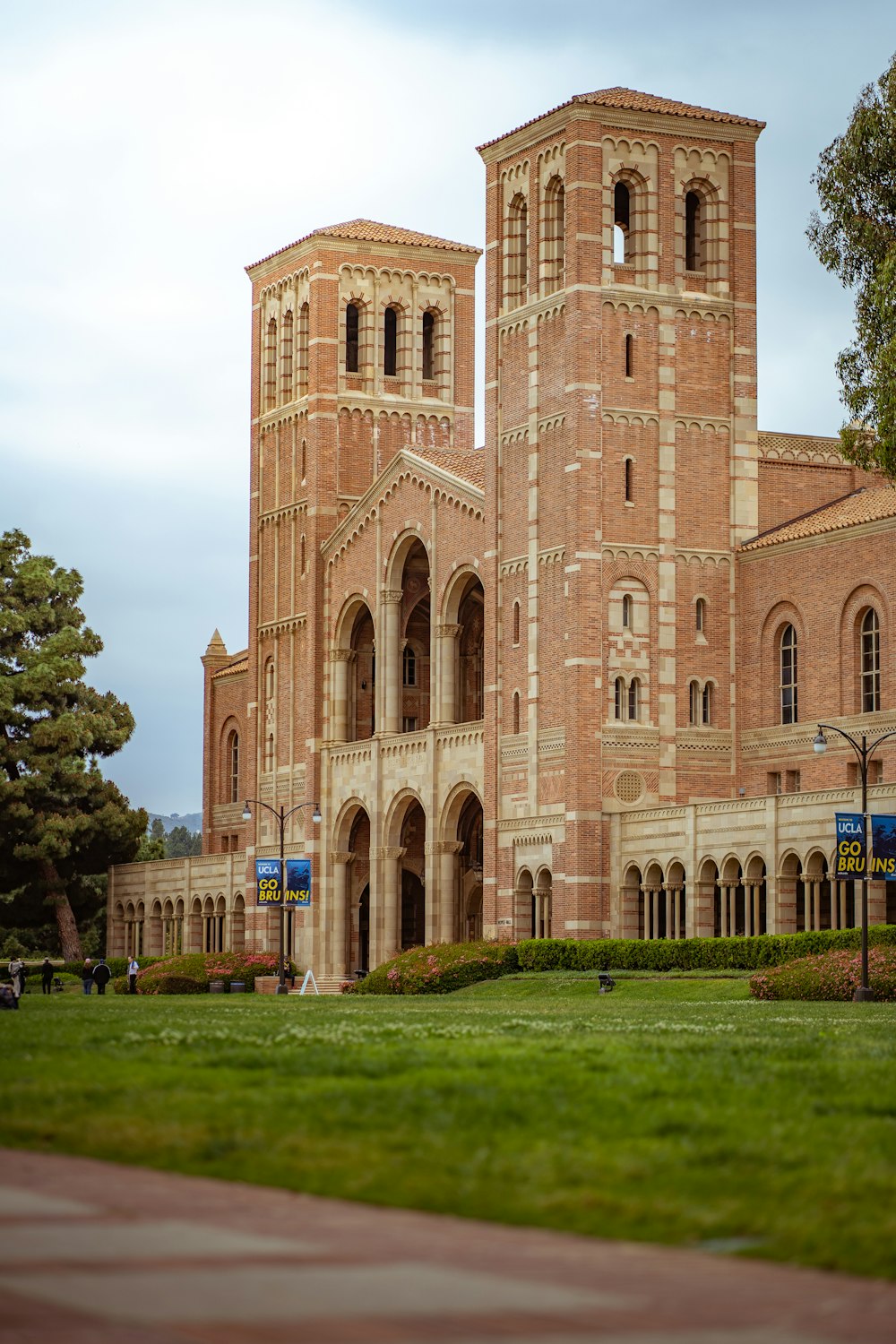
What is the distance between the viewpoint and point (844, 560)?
63.2 meters

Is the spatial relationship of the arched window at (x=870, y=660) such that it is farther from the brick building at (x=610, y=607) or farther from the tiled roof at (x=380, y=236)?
the tiled roof at (x=380, y=236)

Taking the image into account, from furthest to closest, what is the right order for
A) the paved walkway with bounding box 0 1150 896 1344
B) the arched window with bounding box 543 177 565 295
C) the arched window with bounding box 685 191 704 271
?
the arched window with bounding box 685 191 704 271 < the arched window with bounding box 543 177 565 295 < the paved walkway with bounding box 0 1150 896 1344

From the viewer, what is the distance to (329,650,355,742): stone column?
83.6 meters

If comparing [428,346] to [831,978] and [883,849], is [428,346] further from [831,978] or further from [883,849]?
[831,978]

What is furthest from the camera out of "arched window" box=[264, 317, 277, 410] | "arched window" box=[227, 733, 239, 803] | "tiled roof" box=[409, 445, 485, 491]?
"arched window" box=[227, 733, 239, 803]

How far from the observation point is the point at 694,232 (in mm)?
70812

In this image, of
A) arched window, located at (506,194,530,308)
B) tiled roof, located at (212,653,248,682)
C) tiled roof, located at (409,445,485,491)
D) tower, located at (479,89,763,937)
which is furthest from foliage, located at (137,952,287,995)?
arched window, located at (506,194,530,308)

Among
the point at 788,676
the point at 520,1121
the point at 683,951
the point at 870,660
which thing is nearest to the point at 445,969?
the point at 683,951

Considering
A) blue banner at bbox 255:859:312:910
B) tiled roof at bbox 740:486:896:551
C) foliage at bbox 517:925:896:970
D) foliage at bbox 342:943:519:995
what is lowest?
foliage at bbox 342:943:519:995

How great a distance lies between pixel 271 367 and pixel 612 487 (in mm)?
27764

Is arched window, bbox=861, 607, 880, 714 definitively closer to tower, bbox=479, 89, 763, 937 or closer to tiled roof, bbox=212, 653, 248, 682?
tower, bbox=479, 89, 763, 937

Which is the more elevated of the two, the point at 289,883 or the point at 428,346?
the point at 428,346

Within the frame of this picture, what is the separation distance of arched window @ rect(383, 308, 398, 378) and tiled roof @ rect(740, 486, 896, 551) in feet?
76.5

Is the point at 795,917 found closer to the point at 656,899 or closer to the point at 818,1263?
the point at 656,899
